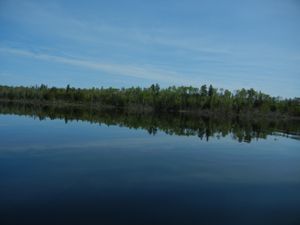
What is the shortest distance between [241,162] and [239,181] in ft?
19.9

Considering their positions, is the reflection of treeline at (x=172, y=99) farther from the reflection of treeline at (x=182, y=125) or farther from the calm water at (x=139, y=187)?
the calm water at (x=139, y=187)

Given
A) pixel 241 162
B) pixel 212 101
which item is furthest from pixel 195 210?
pixel 212 101

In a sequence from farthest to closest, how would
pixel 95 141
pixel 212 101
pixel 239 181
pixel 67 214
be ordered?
pixel 212 101 → pixel 95 141 → pixel 239 181 → pixel 67 214

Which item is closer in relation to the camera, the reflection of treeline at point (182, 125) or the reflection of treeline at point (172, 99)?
the reflection of treeline at point (182, 125)

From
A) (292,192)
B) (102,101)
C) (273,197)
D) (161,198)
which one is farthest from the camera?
(102,101)

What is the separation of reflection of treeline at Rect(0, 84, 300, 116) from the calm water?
4817 inches

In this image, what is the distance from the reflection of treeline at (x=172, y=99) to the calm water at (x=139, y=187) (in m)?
122

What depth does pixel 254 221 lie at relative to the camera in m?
11.1

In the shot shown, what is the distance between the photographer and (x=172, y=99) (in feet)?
502

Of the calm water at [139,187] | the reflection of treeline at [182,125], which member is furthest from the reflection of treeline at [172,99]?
the calm water at [139,187]

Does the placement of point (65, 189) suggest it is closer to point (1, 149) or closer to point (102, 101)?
point (1, 149)

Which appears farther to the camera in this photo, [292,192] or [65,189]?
[292,192]

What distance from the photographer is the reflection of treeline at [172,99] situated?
479ft

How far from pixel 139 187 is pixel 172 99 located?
139 m
